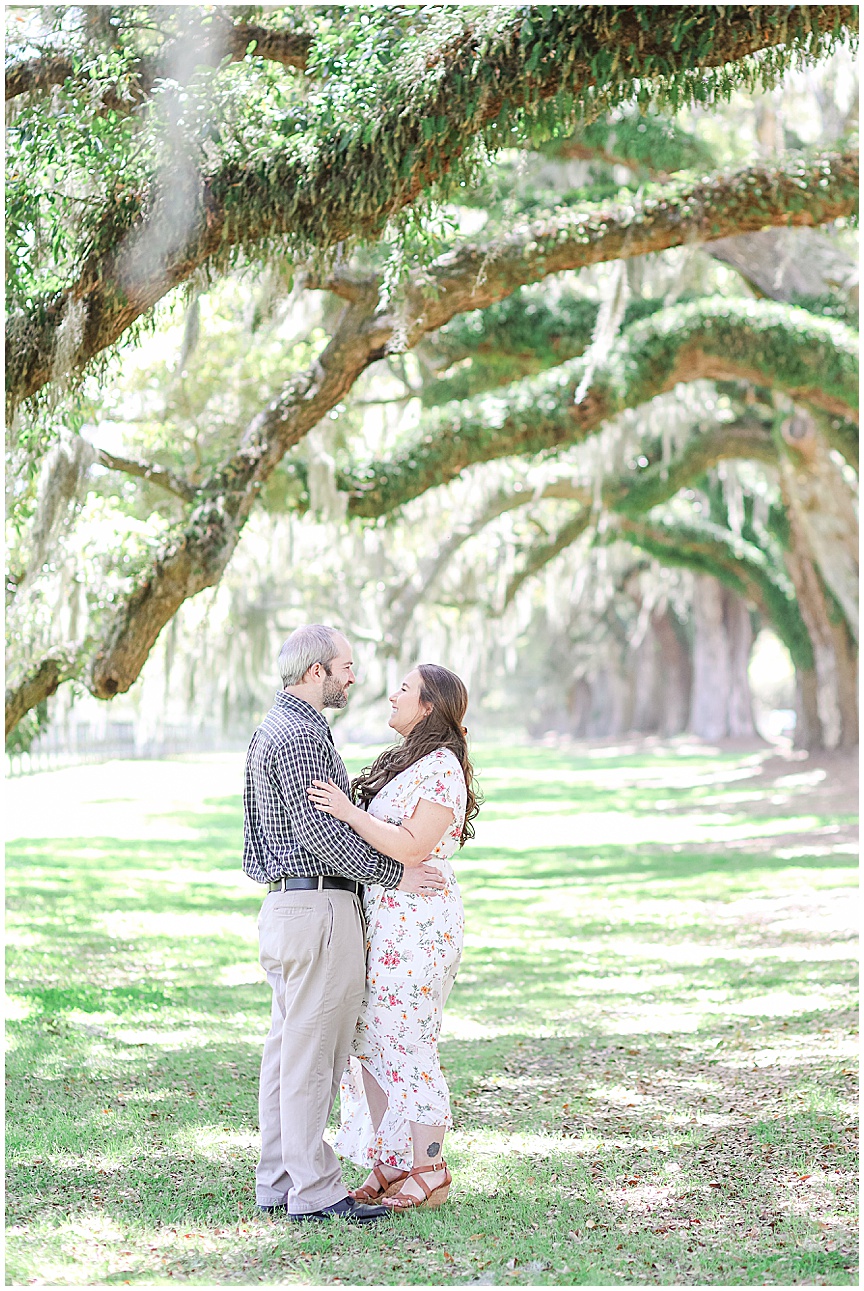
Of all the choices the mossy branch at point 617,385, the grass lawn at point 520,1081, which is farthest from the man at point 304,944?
→ the mossy branch at point 617,385

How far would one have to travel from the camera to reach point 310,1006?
3.51m

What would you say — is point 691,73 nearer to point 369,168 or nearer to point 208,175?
point 369,168

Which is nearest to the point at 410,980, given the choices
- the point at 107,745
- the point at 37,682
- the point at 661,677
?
the point at 37,682

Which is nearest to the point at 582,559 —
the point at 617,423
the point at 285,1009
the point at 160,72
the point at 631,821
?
the point at 631,821

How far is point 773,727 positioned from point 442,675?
5520 cm

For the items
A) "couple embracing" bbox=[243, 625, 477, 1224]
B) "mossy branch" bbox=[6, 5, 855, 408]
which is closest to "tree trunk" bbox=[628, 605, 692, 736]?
"mossy branch" bbox=[6, 5, 855, 408]

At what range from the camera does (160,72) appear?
5.04 m

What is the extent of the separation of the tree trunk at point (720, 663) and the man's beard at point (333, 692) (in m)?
25.0

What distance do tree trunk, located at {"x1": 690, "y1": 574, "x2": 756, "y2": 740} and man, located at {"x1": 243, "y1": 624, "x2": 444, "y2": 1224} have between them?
82.4 ft

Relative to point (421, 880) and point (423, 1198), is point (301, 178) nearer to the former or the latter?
point (421, 880)

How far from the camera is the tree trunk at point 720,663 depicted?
2869 centimetres

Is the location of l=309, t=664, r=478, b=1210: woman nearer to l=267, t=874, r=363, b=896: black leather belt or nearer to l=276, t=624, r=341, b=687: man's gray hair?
l=267, t=874, r=363, b=896: black leather belt

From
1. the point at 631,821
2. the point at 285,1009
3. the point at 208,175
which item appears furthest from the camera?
the point at 631,821

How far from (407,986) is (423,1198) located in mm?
593
